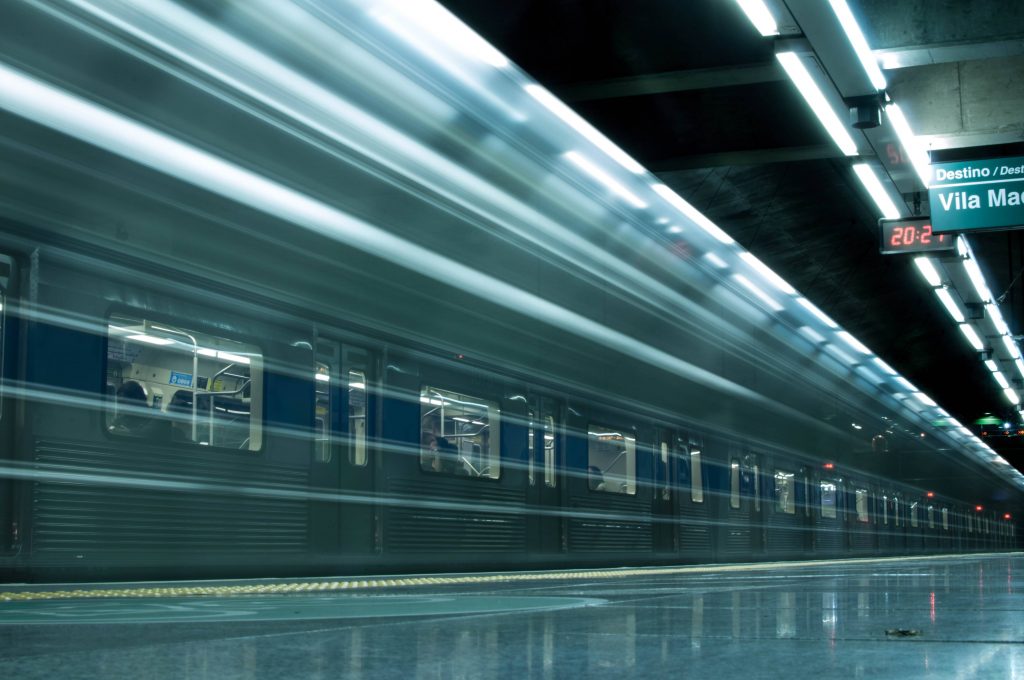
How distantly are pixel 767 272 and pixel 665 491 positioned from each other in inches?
103

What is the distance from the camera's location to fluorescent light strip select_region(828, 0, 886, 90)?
7.93 m

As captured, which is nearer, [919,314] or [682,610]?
[682,610]

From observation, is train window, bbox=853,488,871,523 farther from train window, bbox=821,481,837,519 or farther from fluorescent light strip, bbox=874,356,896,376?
fluorescent light strip, bbox=874,356,896,376

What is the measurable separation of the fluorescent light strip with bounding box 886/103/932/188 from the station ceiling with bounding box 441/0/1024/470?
0.51 ft

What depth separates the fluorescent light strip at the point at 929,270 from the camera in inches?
600

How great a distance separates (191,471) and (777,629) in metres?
3.98

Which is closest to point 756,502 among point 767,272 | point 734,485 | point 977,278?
point 734,485

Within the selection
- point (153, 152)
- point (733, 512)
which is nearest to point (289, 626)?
point (153, 152)

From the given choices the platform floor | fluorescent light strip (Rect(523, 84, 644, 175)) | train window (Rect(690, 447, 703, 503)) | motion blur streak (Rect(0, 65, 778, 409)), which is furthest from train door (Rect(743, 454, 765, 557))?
the platform floor

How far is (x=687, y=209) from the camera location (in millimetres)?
9562

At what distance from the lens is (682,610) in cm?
337

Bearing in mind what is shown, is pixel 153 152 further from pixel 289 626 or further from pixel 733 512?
pixel 733 512

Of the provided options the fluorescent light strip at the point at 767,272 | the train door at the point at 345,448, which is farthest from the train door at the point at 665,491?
the train door at the point at 345,448

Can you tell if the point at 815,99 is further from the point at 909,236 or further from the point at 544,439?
the point at 544,439
